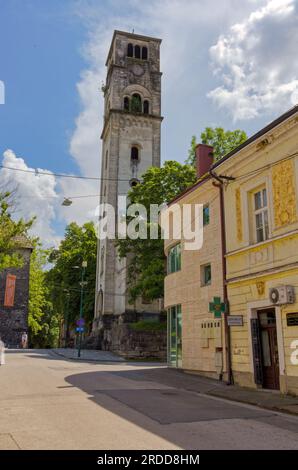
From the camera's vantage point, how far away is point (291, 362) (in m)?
12.8

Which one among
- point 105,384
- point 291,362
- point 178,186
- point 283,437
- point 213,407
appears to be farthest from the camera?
point 178,186

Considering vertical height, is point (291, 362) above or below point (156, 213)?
below

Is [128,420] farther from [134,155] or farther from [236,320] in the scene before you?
[134,155]

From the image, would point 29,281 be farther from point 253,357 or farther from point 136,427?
point 136,427

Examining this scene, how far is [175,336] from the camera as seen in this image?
2181 centimetres

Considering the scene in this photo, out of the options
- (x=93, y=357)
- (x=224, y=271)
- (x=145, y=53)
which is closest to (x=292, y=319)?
(x=224, y=271)

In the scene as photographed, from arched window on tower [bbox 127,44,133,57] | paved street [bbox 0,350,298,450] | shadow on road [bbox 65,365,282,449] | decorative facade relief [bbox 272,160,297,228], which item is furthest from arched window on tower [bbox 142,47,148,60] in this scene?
paved street [bbox 0,350,298,450]

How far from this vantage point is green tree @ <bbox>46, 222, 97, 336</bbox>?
5244 centimetres

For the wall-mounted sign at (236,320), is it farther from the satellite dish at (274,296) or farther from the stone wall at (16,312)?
the stone wall at (16,312)

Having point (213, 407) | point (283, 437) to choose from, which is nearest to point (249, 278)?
point (213, 407)

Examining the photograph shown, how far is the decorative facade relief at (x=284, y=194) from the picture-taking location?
44.4 feet

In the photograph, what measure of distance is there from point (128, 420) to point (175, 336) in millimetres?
13487
